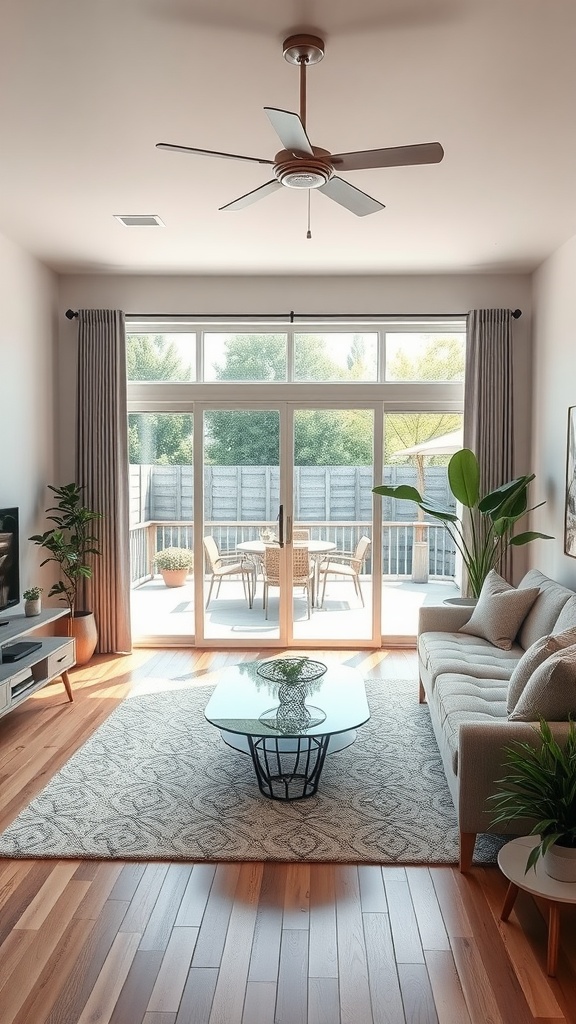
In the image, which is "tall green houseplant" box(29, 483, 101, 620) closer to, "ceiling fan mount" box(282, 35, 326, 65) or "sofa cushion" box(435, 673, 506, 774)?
"sofa cushion" box(435, 673, 506, 774)

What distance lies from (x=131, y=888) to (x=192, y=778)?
0.93 meters

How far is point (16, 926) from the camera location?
246 cm

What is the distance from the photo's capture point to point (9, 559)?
4707 mm

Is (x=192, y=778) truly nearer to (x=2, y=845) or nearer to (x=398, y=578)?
(x=2, y=845)

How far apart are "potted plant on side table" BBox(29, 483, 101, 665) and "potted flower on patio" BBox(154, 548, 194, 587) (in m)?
0.57

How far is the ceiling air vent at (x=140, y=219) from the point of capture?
14.9ft

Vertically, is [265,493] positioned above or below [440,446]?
below

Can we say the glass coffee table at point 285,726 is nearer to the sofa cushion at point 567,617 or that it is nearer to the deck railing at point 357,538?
the sofa cushion at point 567,617

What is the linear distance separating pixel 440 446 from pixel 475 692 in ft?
9.80

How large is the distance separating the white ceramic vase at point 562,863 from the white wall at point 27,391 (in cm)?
399

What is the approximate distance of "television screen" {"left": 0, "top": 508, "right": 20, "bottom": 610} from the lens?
15.2 ft

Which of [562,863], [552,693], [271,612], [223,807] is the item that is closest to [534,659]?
[552,693]

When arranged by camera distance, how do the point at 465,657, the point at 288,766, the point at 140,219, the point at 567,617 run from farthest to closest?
1. the point at 140,219
2. the point at 465,657
3. the point at 288,766
4. the point at 567,617

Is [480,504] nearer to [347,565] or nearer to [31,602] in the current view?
[347,565]
